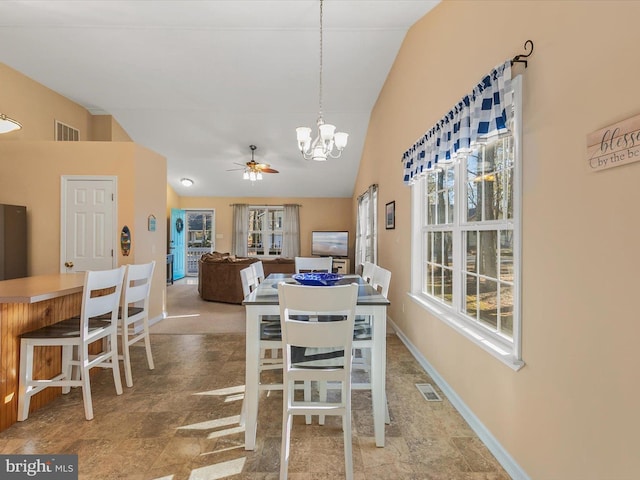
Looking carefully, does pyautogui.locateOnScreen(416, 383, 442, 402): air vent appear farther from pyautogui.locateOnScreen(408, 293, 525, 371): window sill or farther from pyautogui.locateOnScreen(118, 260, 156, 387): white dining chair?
pyautogui.locateOnScreen(118, 260, 156, 387): white dining chair

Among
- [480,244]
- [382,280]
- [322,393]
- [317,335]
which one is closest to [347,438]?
[322,393]

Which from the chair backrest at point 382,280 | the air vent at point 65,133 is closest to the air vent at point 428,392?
the chair backrest at point 382,280

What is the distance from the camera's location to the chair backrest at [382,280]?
2.42 m

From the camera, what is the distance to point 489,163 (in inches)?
86.3

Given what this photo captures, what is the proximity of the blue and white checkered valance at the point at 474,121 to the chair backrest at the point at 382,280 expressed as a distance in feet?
3.15

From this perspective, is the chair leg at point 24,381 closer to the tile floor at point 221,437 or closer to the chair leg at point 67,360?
the tile floor at point 221,437

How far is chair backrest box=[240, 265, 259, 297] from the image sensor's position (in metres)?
2.40

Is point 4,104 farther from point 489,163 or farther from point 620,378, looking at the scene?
point 620,378

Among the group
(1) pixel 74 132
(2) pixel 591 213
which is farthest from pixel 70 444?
(1) pixel 74 132

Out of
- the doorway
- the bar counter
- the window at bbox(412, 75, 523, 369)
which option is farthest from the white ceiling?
the doorway

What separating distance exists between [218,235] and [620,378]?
31.8 feet

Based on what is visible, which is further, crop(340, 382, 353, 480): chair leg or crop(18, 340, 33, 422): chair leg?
crop(18, 340, 33, 422): chair leg

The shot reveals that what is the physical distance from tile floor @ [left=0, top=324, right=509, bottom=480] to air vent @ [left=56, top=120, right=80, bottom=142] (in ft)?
14.4

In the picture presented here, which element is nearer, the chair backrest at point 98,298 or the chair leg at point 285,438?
the chair leg at point 285,438
